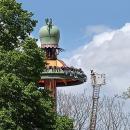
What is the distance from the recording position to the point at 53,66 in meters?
63.9

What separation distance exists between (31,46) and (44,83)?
1287 inches

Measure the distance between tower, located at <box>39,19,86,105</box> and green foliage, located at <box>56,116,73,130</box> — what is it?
91.0 feet

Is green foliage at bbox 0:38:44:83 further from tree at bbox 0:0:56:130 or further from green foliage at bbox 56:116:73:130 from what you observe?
green foliage at bbox 56:116:73:130

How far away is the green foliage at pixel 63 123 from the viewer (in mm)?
34781

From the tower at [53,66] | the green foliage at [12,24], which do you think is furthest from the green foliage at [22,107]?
the tower at [53,66]

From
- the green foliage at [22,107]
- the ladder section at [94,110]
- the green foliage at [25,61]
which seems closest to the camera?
the green foliage at [22,107]

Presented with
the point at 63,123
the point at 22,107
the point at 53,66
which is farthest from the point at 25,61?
the point at 53,66

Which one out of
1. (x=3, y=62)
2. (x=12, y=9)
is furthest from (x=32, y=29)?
(x=3, y=62)

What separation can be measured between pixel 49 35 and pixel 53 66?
11.7 feet

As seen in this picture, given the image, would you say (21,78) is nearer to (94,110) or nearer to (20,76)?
(20,76)

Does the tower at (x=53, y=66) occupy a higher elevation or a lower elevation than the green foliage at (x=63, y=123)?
higher

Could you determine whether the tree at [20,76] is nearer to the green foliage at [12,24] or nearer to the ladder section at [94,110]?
the green foliage at [12,24]

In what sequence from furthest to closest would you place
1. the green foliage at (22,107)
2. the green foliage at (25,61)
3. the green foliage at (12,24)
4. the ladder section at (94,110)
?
1. the ladder section at (94,110)
2. the green foliage at (12,24)
3. the green foliage at (25,61)
4. the green foliage at (22,107)

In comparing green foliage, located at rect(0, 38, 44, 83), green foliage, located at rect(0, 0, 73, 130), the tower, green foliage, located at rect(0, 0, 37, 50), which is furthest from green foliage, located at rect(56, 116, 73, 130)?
the tower
